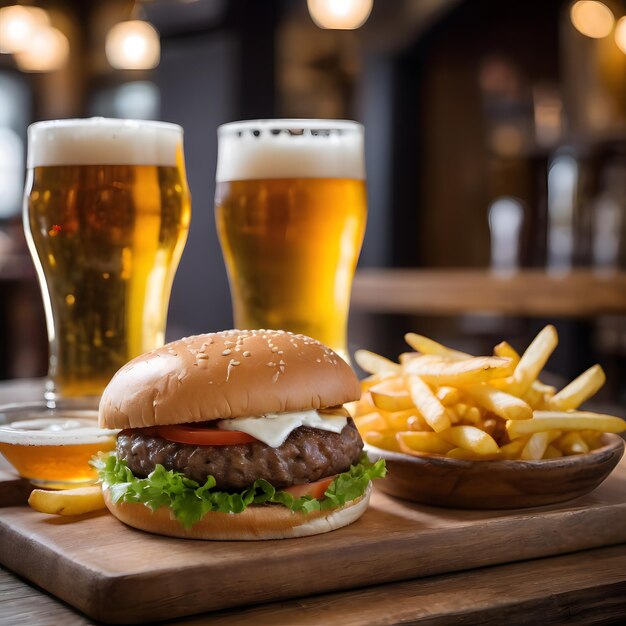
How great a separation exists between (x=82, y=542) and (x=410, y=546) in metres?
0.48

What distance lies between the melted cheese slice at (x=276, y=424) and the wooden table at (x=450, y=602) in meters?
0.23

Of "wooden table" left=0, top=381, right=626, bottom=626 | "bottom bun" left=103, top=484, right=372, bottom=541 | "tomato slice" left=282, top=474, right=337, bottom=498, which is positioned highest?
"tomato slice" left=282, top=474, right=337, bottom=498

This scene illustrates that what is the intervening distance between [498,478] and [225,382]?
46cm

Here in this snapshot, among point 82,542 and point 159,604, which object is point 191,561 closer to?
point 159,604

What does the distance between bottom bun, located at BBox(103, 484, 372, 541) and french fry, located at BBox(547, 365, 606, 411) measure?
0.50m

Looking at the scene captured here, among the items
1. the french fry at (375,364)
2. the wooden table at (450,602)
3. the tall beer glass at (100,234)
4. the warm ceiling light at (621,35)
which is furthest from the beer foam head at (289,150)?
the warm ceiling light at (621,35)

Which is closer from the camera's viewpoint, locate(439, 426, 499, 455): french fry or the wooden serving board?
the wooden serving board

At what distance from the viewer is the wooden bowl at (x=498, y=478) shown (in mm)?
1500

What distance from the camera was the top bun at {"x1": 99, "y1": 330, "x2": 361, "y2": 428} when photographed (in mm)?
1448

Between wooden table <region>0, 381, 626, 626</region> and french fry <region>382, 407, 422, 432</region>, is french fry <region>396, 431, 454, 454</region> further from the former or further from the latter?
wooden table <region>0, 381, 626, 626</region>

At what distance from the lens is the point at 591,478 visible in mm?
1559

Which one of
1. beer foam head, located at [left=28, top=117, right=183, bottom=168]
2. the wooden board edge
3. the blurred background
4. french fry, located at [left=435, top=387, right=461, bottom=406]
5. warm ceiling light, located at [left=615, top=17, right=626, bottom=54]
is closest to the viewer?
the wooden board edge

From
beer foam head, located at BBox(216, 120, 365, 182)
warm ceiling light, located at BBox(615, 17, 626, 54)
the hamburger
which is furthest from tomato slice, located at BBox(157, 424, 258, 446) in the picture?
warm ceiling light, located at BBox(615, 17, 626, 54)

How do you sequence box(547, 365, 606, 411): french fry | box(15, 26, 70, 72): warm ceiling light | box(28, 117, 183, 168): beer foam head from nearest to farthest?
box(547, 365, 606, 411): french fry < box(28, 117, 183, 168): beer foam head < box(15, 26, 70, 72): warm ceiling light
